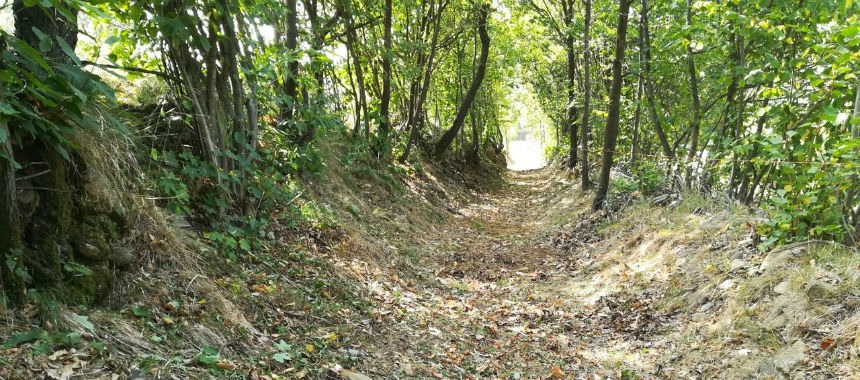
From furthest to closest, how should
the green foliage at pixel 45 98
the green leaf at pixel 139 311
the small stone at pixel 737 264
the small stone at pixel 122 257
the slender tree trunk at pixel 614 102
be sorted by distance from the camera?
the slender tree trunk at pixel 614 102 < the small stone at pixel 737 264 < the small stone at pixel 122 257 < the green leaf at pixel 139 311 < the green foliage at pixel 45 98

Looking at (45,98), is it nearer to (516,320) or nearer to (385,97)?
(516,320)

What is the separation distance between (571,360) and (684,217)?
11.5ft

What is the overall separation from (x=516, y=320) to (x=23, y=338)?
446 centimetres

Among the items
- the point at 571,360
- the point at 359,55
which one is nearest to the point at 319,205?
the point at 359,55

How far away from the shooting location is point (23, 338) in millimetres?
2469

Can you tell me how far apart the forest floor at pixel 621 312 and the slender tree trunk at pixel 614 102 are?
3.64ft

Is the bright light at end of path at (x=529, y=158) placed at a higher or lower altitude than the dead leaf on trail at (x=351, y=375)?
lower

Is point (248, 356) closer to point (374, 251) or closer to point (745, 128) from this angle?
point (374, 251)

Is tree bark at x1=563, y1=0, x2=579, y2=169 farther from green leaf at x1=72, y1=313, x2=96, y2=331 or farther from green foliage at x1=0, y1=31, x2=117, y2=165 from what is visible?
green leaf at x1=72, y1=313, x2=96, y2=331

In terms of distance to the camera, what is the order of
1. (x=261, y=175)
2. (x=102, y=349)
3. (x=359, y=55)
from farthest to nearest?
(x=359, y=55)
(x=261, y=175)
(x=102, y=349)

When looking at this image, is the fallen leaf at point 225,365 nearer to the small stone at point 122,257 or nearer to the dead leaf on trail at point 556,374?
the small stone at point 122,257

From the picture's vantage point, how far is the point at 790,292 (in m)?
4.41

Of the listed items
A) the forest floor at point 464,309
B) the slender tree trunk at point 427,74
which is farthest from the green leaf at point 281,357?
the slender tree trunk at point 427,74

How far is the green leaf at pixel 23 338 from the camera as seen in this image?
7.89ft
